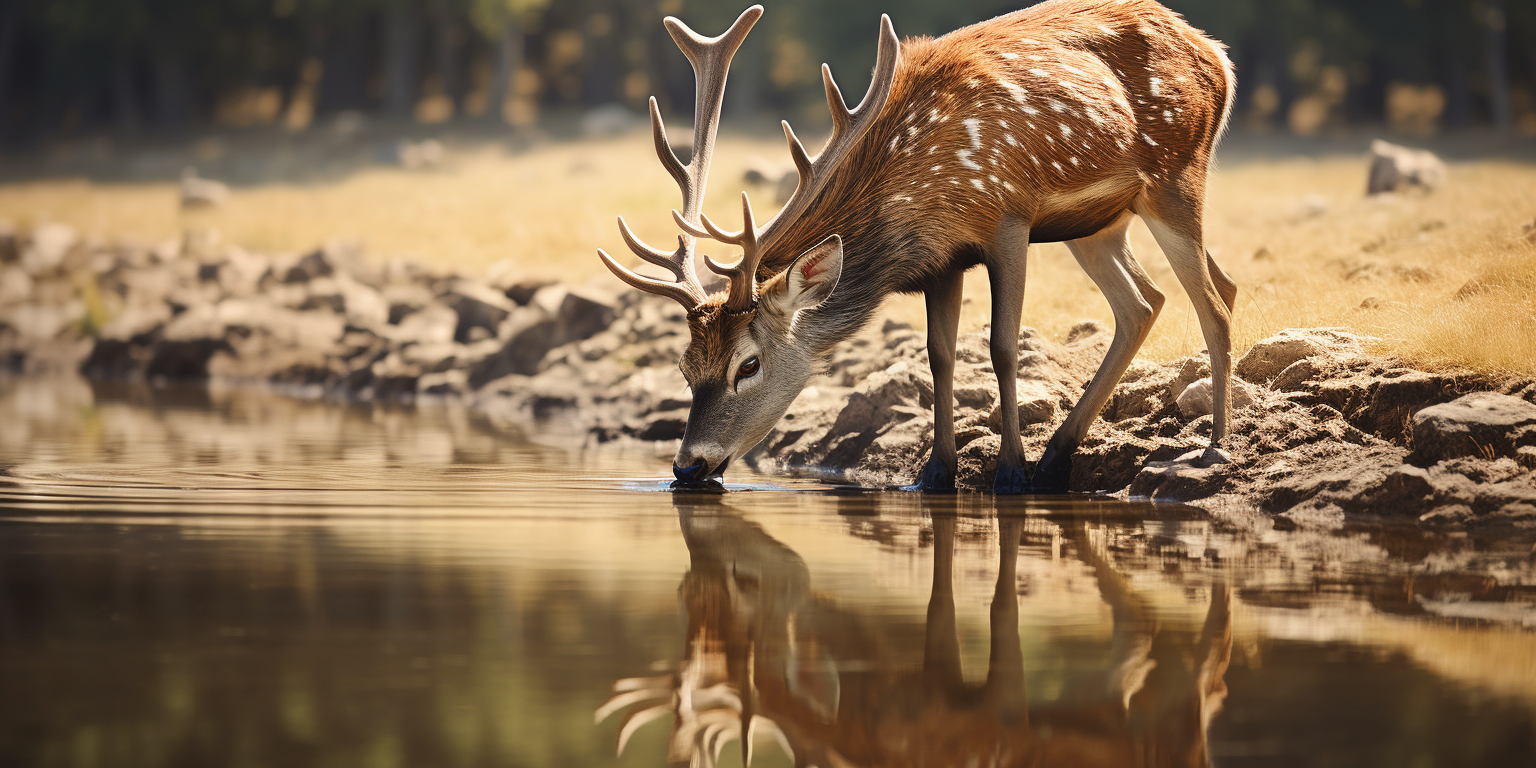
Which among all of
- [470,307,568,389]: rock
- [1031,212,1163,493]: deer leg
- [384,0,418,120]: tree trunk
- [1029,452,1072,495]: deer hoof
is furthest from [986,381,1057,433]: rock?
[384,0,418,120]: tree trunk

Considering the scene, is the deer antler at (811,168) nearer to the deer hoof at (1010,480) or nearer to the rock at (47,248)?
the deer hoof at (1010,480)

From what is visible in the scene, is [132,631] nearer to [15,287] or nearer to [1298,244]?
[1298,244]

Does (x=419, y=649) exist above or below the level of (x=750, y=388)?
below

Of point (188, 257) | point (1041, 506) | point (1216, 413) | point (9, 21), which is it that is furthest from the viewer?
point (9, 21)

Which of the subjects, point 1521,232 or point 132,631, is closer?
point 132,631

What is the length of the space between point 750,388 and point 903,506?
1.17 meters

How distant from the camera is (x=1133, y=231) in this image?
19766 mm

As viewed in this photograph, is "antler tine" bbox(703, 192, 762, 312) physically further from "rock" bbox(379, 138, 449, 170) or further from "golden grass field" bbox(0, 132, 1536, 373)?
"rock" bbox(379, 138, 449, 170)

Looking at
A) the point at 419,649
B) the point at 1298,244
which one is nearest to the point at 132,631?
the point at 419,649

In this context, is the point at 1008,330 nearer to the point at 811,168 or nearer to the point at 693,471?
the point at 811,168

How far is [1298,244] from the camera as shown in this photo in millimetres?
17156

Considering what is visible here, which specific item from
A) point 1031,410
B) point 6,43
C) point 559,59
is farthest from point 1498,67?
point 6,43

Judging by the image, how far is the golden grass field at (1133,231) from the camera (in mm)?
11180

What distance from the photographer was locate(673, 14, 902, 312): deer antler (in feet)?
29.3
